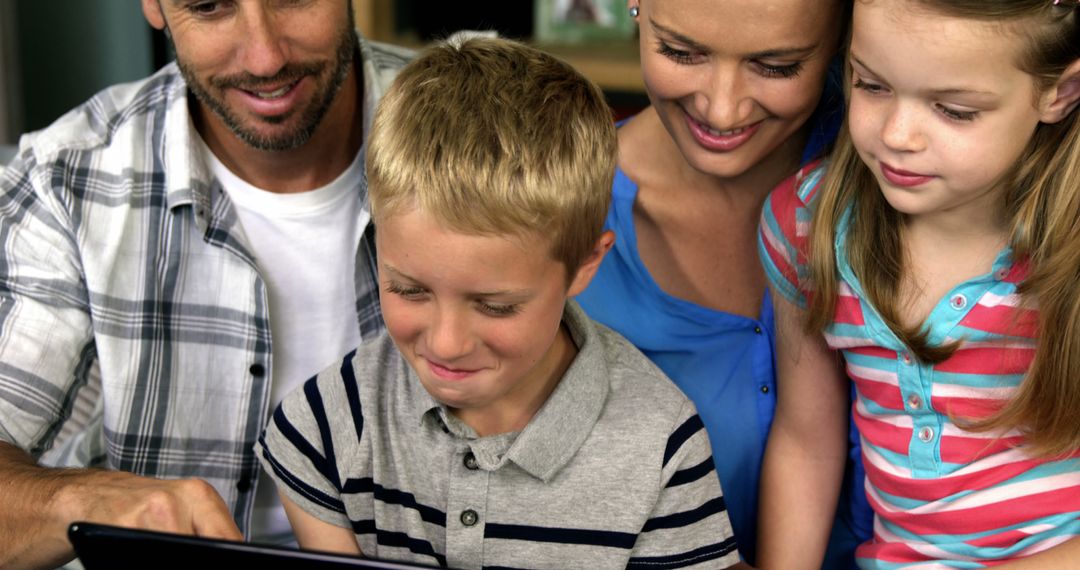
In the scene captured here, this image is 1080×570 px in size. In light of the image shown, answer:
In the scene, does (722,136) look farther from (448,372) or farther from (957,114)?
(448,372)

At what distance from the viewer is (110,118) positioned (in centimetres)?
159

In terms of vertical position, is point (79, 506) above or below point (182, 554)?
below

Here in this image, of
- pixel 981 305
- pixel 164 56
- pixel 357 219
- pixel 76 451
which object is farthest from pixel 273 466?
pixel 164 56

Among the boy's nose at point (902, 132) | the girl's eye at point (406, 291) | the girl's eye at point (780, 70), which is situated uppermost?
the boy's nose at point (902, 132)

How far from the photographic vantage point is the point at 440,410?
119 centimetres

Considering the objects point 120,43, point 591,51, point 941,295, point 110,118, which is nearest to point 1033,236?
point 941,295

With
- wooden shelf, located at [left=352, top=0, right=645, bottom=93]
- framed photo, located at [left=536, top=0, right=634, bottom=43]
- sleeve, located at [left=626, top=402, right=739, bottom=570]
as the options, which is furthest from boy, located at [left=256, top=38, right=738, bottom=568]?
framed photo, located at [left=536, top=0, right=634, bottom=43]

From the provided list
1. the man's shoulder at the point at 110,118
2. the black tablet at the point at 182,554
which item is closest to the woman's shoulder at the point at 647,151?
the man's shoulder at the point at 110,118

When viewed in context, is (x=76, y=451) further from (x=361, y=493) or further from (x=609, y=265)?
(x=609, y=265)

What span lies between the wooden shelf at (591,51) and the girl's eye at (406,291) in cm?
195

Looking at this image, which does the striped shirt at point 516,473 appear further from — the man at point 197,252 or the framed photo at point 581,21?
Result: the framed photo at point 581,21

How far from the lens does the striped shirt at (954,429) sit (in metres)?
1.21

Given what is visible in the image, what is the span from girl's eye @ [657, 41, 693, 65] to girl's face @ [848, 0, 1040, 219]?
0.67 ft

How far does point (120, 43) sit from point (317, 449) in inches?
87.7
